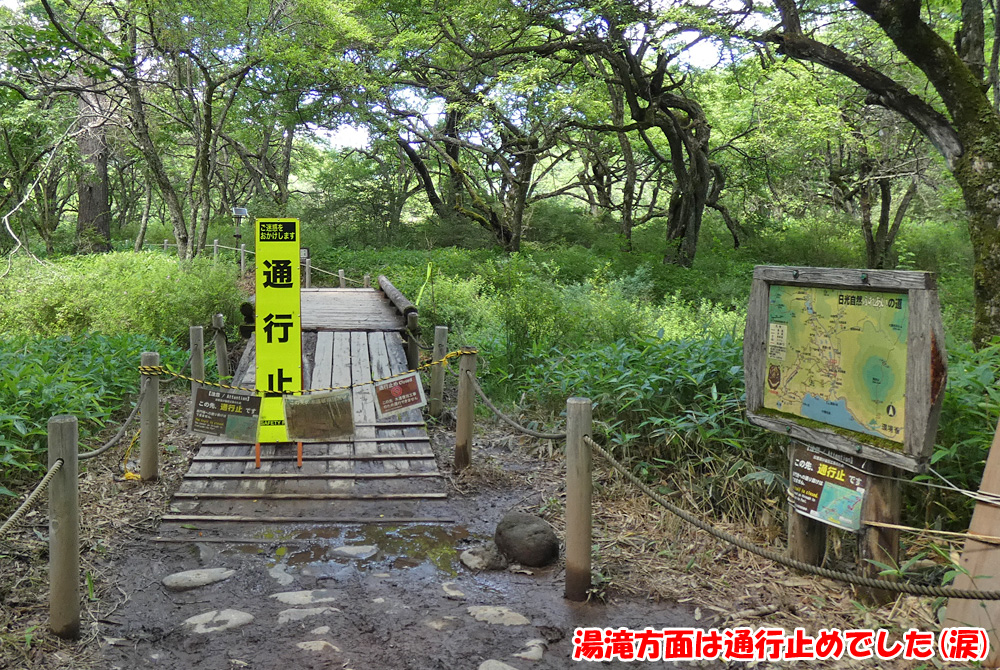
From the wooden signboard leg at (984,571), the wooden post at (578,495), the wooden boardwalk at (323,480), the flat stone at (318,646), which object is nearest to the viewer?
the wooden signboard leg at (984,571)

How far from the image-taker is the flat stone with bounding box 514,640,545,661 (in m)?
3.17

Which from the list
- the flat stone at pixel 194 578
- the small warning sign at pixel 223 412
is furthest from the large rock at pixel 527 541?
the small warning sign at pixel 223 412

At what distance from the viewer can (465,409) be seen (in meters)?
5.55

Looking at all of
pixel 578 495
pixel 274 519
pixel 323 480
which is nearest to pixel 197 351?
pixel 323 480

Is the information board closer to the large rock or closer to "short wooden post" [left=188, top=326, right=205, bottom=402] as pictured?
the large rock

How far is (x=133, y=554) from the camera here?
4.16 metres

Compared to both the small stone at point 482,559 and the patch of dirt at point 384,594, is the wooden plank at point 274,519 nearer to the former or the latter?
the patch of dirt at point 384,594

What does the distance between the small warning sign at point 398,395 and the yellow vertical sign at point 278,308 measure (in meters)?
0.96

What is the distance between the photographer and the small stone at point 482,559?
411 centimetres

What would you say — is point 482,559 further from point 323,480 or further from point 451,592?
point 323,480

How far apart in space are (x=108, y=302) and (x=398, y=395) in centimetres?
585

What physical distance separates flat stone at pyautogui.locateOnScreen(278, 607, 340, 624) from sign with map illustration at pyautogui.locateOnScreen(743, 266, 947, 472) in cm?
253

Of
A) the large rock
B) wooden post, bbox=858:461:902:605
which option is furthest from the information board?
the large rock

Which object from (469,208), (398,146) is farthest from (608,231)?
(398,146)
